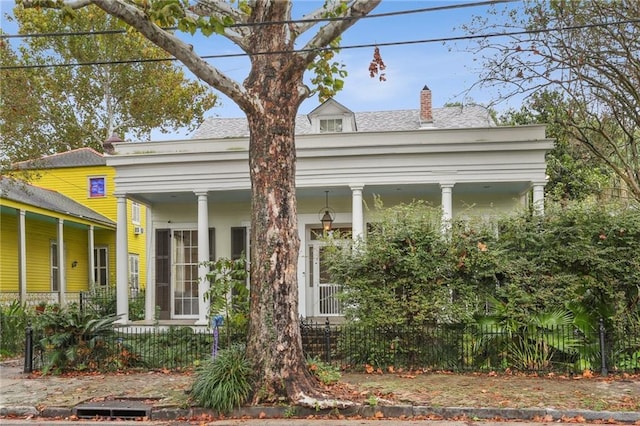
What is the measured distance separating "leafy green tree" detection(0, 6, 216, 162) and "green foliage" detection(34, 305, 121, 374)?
21011mm

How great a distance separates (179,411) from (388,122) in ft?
45.6

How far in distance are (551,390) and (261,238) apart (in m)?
4.98

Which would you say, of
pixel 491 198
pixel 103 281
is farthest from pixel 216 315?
pixel 103 281

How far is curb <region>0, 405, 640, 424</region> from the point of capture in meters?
7.62

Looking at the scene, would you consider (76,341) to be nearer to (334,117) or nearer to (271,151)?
(271,151)

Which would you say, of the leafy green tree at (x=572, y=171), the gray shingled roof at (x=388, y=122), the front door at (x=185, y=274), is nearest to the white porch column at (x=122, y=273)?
the front door at (x=185, y=274)

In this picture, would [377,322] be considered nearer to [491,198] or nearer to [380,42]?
[380,42]

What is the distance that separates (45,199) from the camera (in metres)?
21.4

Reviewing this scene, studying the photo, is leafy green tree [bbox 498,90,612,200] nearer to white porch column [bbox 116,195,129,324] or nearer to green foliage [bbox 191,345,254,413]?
white porch column [bbox 116,195,129,324]

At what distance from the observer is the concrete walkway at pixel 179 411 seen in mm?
7688

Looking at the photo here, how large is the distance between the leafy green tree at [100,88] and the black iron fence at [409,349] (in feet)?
70.5

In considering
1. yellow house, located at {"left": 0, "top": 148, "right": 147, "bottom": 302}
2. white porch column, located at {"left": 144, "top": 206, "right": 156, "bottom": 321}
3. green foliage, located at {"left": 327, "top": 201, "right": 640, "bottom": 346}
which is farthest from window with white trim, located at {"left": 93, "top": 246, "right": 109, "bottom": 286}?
green foliage, located at {"left": 327, "top": 201, "right": 640, "bottom": 346}

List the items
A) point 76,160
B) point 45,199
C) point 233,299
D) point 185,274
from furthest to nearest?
point 76,160 → point 45,199 → point 185,274 → point 233,299

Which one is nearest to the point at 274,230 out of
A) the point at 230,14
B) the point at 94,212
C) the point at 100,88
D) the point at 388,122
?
the point at 230,14
